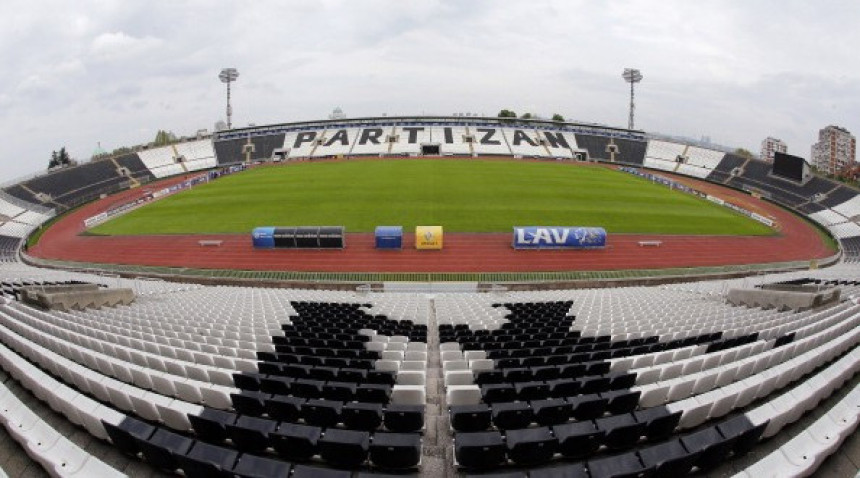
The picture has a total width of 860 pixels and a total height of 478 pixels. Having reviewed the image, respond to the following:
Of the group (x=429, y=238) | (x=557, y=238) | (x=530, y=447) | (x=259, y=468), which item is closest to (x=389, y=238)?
(x=429, y=238)

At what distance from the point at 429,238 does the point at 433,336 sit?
842 inches

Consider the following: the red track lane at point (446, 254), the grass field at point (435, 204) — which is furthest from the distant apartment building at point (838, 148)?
the red track lane at point (446, 254)

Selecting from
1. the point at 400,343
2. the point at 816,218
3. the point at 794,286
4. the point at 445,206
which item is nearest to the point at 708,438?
the point at 400,343

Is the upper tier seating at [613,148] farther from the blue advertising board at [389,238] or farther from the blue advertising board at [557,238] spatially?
the blue advertising board at [389,238]

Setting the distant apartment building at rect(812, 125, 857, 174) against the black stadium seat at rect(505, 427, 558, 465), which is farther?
the distant apartment building at rect(812, 125, 857, 174)

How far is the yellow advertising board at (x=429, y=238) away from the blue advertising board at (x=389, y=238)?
145 cm

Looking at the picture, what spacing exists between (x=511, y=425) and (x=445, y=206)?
130 feet

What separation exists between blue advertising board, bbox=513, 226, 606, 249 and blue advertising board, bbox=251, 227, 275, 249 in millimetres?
18969

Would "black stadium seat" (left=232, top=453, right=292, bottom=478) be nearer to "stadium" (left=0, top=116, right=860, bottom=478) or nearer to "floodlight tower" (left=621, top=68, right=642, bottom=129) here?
"stadium" (left=0, top=116, right=860, bottom=478)

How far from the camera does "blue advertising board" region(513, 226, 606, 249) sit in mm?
35094

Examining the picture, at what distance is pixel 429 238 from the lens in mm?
34969

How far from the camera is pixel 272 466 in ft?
17.5

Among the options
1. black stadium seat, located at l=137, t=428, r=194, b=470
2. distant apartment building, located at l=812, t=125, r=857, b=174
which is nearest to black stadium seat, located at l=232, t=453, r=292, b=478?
black stadium seat, located at l=137, t=428, r=194, b=470

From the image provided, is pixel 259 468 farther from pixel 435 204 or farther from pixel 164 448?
A: pixel 435 204
